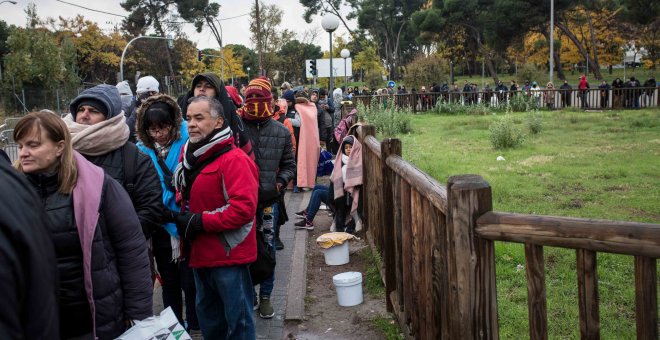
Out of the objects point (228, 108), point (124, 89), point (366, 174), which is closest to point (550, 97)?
point (366, 174)

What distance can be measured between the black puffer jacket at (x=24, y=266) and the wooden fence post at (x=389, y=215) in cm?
410

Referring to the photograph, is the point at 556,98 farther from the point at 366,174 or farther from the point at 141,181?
the point at 141,181

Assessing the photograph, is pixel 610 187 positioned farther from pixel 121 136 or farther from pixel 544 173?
pixel 121 136

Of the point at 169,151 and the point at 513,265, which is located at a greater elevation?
the point at 169,151

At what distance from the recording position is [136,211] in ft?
13.6

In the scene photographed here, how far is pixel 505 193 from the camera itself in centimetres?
1026

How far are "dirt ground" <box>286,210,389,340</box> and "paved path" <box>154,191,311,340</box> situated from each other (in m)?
0.10

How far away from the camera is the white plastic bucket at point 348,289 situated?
6137 mm

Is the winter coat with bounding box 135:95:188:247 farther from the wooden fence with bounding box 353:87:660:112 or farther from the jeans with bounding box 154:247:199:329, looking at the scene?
the wooden fence with bounding box 353:87:660:112

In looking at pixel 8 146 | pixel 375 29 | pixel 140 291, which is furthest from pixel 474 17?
pixel 140 291

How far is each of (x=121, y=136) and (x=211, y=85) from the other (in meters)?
1.29

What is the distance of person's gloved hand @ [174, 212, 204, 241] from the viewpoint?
13.3ft

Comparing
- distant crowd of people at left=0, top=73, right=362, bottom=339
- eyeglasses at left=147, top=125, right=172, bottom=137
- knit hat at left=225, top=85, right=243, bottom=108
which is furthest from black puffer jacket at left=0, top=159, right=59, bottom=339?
knit hat at left=225, top=85, right=243, bottom=108

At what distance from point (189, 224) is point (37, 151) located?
1.27 metres
